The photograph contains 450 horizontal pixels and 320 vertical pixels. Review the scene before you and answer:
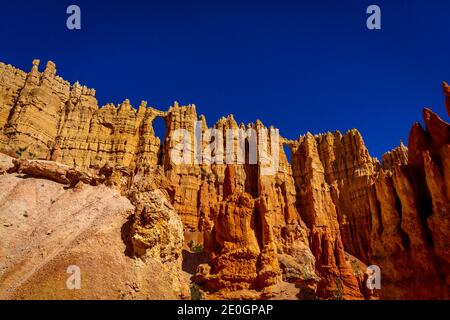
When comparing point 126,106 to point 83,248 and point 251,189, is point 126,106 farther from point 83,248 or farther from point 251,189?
point 83,248

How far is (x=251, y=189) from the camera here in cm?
8344

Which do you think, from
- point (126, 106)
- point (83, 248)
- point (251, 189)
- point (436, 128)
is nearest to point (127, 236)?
point (83, 248)

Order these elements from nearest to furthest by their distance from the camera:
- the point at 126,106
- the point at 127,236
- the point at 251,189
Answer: the point at 127,236
the point at 251,189
the point at 126,106

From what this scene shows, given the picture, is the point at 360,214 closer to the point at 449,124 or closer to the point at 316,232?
the point at 316,232

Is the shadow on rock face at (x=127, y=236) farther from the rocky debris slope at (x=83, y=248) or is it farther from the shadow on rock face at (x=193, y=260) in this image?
the shadow on rock face at (x=193, y=260)

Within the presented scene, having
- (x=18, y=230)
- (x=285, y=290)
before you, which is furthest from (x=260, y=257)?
(x=18, y=230)

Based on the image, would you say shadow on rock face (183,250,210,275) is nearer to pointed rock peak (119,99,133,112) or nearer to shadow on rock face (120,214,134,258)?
shadow on rock face (120,214,134,258)

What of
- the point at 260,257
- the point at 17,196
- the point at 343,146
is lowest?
the point at 260,257

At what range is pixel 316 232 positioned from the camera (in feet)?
187

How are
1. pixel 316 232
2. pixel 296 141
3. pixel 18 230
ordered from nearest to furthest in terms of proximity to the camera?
pixel 18 230, pixel 316 232, pixel 296 141

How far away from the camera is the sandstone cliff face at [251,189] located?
67.6 ft

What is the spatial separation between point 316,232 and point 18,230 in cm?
4401

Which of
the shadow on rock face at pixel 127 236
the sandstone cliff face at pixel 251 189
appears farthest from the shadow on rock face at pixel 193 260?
the shadow on rock face at pixel 127 236

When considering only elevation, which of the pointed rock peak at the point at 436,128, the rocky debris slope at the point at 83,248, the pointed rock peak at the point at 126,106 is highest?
the pointed rock peak at the point at 126,106
